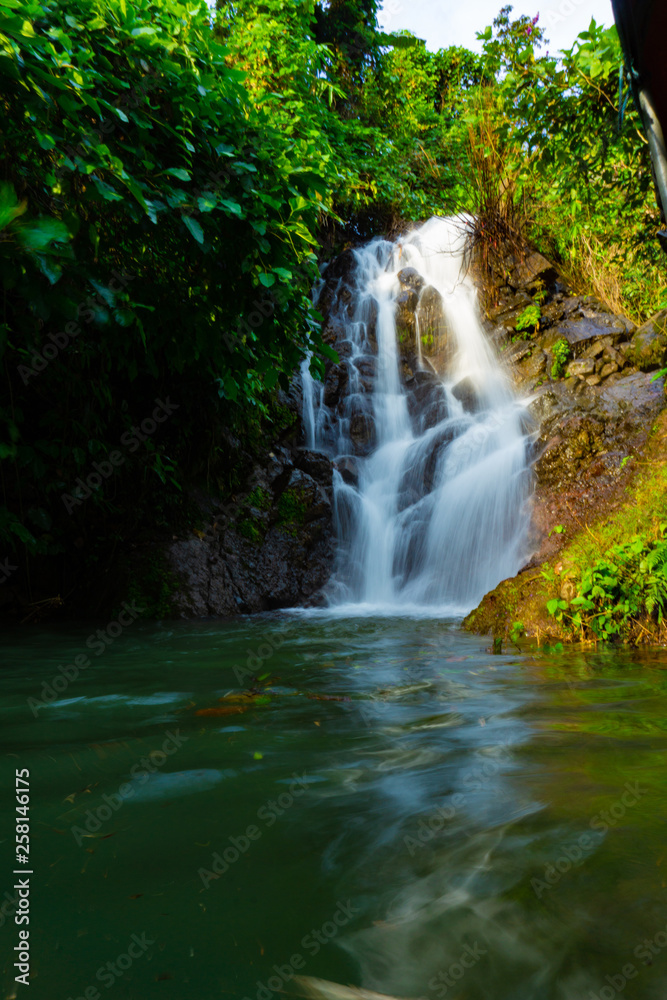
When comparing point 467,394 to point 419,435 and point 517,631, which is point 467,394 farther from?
point 517,631

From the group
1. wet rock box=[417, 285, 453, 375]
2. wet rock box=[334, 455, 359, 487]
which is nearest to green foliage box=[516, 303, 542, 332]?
wet rock box=[417, 285, 453, 375]

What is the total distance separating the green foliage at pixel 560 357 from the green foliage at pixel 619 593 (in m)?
5.82

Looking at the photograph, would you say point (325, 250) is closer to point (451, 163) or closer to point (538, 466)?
point (451, 163)

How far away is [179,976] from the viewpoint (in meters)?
1.01

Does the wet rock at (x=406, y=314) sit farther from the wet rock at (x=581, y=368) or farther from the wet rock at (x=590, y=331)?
the wet rock at (x=581, y=368)

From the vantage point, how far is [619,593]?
4191 mm

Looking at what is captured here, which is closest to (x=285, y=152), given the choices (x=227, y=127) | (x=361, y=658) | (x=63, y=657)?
(x=227, y=127)

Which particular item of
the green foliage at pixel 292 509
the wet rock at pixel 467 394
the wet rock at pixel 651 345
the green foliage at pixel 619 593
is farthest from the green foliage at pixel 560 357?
the green foliage at pixel 619 593

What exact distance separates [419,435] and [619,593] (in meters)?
5.90

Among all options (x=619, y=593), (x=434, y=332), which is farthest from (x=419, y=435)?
(x=619, y=593)

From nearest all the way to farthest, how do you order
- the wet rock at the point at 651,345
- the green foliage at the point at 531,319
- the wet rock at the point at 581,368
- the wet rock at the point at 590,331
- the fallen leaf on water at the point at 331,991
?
the fallen leaf on water at the point at 331,991
the wet rock at the point at 651,345
the wet rock at the point at 581,368
the wet rock at the point at 590,331
the green foliage at the point at 531,319

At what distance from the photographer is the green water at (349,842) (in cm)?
102

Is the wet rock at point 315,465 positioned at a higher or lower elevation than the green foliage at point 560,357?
lower

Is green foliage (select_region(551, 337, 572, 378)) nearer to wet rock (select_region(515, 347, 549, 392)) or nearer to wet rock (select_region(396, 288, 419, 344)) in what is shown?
wet rock (select_region(515, 347, 549, 392))
